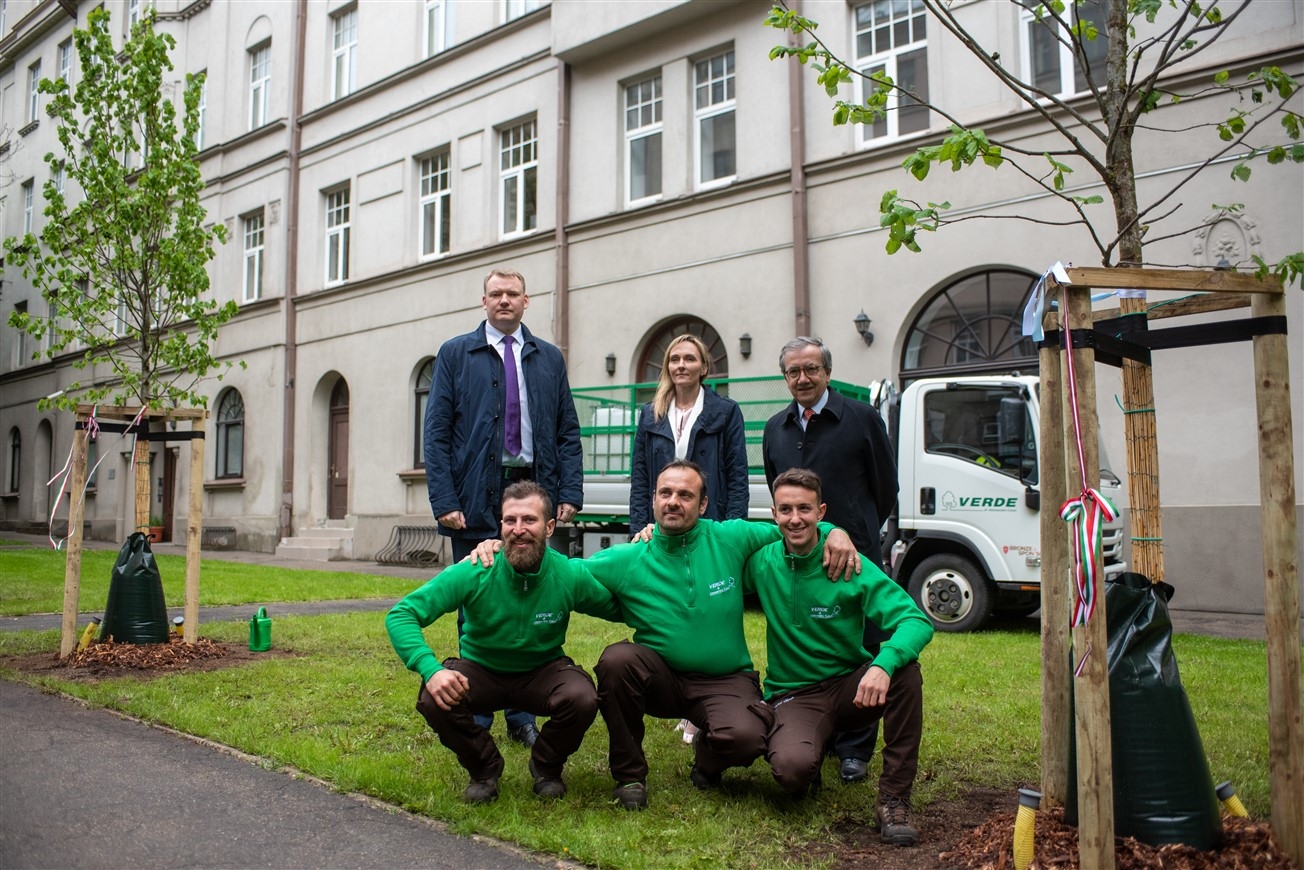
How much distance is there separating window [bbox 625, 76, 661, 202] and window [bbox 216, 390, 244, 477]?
38.8ft

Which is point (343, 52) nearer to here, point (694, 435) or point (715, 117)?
point (715, 117)

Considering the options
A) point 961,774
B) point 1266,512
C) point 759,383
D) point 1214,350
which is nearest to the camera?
point 1266,512

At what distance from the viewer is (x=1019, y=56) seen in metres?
13.3

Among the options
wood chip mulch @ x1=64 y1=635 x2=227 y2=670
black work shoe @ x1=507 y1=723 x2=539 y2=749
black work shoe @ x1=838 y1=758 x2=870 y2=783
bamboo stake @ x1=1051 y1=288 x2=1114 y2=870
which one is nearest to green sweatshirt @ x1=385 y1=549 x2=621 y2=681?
black work shoe @ x1=507 y1=723 x2=539 y2=749

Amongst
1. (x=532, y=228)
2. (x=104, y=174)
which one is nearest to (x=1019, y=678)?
(x=104, y=174)

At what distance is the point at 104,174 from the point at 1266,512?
30.6 feet

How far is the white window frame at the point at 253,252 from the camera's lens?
81.5 feet

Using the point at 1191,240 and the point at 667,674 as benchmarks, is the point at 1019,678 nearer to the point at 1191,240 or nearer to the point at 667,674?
the point at 667,674

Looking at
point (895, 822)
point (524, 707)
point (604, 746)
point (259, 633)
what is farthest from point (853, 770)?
point (259, 633)

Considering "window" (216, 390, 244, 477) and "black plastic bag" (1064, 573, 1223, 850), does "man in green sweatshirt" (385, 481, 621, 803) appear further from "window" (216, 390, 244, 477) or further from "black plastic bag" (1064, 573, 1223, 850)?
"window" (216, 390, 244, 477)

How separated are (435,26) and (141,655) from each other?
16.6 meters

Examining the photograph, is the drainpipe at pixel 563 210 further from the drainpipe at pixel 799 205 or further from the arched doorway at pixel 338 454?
the arched doorway at pixel 338 454

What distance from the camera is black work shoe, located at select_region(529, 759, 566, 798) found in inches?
164

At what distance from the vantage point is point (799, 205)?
48.2 ft
